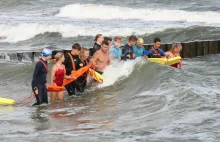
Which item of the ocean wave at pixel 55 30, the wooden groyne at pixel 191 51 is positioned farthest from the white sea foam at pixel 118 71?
the ocean wave at pixel 55 30

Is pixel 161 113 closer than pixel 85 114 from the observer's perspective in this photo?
Yes

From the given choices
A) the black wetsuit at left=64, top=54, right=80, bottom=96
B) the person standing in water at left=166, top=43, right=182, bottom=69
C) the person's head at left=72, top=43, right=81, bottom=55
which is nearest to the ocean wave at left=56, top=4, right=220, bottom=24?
the person standing in water at left=166, top=43, right=182, bottom=69

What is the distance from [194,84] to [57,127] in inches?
177

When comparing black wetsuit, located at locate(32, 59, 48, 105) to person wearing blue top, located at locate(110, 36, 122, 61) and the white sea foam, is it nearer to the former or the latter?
the white sea foam

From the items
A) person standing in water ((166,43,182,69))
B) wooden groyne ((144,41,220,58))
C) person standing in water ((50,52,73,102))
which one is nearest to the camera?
person standing in water ((50,52,73,102))

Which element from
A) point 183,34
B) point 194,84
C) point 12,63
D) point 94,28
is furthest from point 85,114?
point 94,28

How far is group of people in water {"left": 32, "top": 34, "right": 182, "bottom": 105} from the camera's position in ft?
37.9

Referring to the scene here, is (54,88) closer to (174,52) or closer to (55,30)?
(174,52)

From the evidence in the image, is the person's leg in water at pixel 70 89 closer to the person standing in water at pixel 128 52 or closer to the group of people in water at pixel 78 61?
the group of people in water at pixel 78 61

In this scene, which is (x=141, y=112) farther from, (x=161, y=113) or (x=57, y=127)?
(x=57, y=127)

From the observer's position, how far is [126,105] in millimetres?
Result: 11812

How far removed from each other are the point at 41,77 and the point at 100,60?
2.46 metres

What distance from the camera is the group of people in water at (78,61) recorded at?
37.9 ft

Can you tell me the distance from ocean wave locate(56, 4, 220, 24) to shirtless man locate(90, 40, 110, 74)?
21876mm
